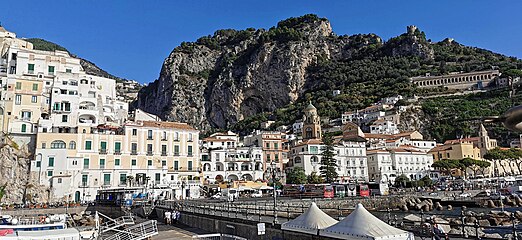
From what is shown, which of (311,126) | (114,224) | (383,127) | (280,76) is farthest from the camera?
(280,76)

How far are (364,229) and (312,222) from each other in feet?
8.64

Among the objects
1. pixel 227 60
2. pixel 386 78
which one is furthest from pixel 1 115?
pixel 386 78

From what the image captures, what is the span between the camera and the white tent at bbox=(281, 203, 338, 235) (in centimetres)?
1204

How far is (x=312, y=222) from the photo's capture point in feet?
40.3

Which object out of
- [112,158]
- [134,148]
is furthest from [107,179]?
[134,148]

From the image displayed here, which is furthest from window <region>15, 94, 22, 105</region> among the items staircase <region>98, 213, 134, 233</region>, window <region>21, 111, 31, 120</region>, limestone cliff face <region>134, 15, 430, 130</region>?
limestone cliff face <region>134, 15, 430, 130</region>

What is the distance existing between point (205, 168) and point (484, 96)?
292 ft

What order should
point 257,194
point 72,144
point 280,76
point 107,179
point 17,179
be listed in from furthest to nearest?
point 280,76 < point 257,194 < point 107,179 < point 72,144 < point 17,179

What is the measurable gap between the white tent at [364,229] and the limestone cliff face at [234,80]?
11339 centimetres

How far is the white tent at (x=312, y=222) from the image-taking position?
1204 cm

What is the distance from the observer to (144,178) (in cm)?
4594

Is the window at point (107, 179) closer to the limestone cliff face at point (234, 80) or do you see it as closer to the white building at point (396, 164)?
the white building at point (396, 164)

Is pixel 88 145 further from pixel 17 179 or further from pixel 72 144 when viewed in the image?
pixel 17 179

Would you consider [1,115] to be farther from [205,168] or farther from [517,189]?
[517,189]
